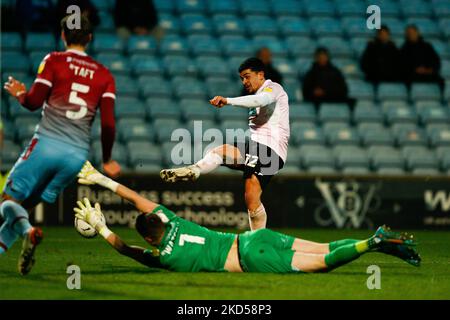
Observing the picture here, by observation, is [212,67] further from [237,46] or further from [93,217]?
[93,217]

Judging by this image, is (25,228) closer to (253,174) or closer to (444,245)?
(253,174)

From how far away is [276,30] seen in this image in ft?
61.3

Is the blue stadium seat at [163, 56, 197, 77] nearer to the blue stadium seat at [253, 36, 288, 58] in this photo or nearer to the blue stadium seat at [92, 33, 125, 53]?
the blue stadium seat at [92, 33, 125, 53]

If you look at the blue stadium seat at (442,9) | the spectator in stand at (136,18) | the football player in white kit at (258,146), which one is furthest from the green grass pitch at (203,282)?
the blue stadium seat at (442,9)

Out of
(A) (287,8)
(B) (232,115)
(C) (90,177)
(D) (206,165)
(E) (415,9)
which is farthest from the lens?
(E) (415,9)

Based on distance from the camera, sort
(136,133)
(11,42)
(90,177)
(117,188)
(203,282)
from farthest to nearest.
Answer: (11,42)
(136,133)
(90,177)
(117,188)
(203,282)

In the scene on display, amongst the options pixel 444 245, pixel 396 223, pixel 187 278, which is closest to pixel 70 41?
pixel 187 278

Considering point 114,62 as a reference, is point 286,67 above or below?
above

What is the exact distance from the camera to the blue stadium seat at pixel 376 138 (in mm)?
16641

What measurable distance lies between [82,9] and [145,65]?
1.82m

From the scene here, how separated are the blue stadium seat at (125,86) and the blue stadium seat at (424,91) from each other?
18.0 ft

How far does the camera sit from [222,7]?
61.9ft

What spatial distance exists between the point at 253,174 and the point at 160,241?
2.52 meters

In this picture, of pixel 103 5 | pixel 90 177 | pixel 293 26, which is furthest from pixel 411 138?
pixel 90 177
